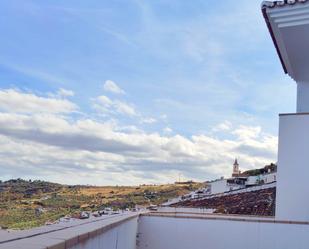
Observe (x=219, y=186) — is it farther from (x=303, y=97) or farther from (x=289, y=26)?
(x=289, y=26)

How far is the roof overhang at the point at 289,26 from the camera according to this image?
7500 mm

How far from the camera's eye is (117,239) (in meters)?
5.21

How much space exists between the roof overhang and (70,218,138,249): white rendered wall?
375 centimetres

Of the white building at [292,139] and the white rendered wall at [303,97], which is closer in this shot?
the white building at [292,139]

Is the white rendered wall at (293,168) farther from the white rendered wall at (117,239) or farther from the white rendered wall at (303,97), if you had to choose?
the white rendered wall at (117,239)

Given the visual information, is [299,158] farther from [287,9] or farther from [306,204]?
[287,9]

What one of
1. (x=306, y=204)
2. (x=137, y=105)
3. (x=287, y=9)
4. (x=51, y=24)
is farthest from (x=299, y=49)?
(x=137, y=105)

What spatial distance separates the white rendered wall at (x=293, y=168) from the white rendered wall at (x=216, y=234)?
1.21m

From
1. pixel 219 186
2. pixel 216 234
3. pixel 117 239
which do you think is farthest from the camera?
pixel 219 186

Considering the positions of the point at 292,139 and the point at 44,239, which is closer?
the point at 44,239

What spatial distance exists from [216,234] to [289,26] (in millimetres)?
3390

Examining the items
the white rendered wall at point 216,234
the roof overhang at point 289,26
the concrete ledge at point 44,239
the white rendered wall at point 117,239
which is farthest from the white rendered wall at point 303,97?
the concrete ledge at point 44,239

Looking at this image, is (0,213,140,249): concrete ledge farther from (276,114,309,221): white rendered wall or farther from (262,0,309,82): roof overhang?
(262,0,309,82): roof overhang

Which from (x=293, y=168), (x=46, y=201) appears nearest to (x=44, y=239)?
(x=293, y=168)
